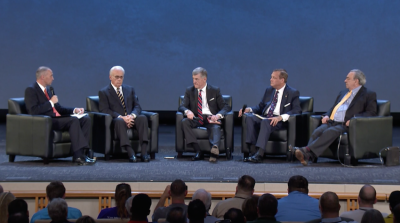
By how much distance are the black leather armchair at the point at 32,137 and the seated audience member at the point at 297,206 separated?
9.70ft

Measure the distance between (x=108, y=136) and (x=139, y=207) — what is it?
3.15 metres

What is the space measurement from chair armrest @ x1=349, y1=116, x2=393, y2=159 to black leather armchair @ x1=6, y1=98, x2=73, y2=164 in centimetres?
285

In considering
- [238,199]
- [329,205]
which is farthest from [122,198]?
[329,205]

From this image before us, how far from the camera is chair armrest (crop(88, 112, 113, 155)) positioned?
239 inches

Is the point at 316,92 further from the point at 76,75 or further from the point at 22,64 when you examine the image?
the point at 22,64

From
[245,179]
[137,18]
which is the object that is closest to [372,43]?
[137,18]

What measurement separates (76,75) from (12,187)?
183 inches

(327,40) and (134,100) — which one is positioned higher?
(327,40)

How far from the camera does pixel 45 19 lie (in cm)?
892

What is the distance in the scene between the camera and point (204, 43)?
9000 mm

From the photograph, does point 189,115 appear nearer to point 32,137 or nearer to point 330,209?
point 32,137

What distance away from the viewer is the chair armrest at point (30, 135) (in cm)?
575

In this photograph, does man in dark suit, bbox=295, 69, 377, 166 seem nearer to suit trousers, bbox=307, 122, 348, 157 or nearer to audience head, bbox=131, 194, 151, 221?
suit trousers, bbox=307, 122, 348, 157

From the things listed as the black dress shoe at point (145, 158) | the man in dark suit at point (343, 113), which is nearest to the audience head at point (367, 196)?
the man in dark suit at point (343, 113)
